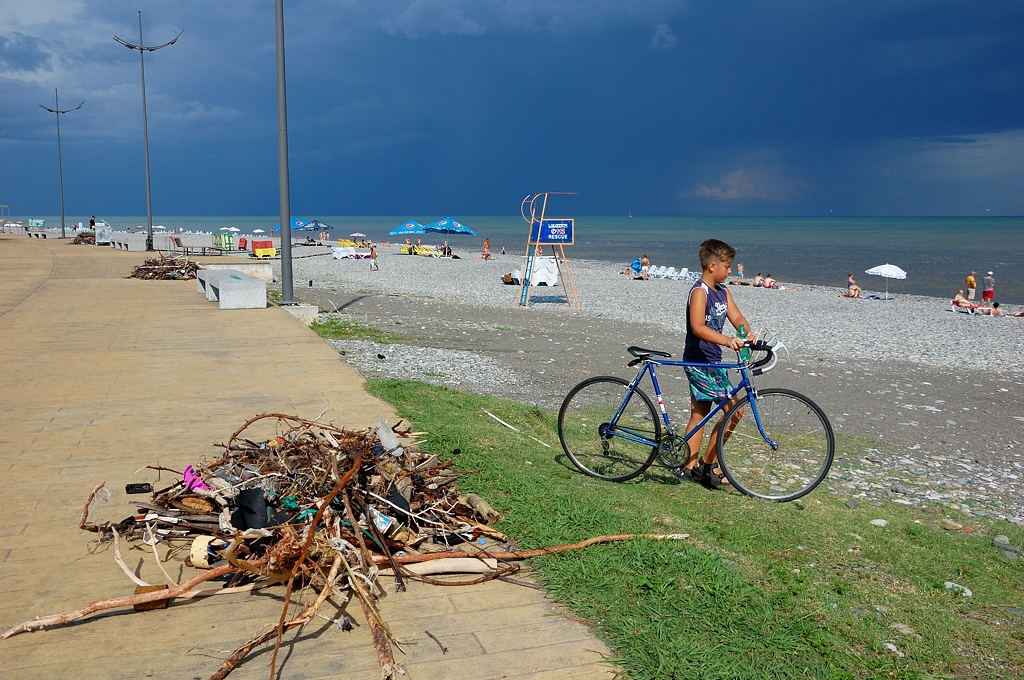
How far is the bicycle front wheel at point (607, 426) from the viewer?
559 cm

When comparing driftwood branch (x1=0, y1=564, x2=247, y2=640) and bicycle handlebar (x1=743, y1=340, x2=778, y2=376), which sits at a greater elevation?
bicycle handlebar (x1=743, y1=340, x2=778, y2=376)

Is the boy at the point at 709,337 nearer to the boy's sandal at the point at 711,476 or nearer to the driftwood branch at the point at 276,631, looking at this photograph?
the boy's sandal at the point at 711,476

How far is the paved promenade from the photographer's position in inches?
118

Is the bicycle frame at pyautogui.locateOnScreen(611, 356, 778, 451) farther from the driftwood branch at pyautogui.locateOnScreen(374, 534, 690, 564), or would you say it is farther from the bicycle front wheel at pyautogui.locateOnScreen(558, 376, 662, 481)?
the driftwood branch at pyautogui.locateOnScreen(374, 534, 690, 564)

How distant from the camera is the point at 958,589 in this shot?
4094mm

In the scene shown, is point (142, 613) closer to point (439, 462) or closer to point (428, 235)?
point (439, 462)

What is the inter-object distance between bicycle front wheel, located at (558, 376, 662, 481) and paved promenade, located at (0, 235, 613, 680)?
1498 millimetres

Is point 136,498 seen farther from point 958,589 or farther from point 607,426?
point 958,589

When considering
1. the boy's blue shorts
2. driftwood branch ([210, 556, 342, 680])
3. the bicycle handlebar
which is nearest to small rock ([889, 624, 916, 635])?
the bicycle handlebar

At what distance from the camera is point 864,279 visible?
4009 centimetres

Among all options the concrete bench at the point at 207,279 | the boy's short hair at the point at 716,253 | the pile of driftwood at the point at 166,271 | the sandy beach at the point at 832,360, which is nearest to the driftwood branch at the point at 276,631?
the boy's short hair at the point at 716,253

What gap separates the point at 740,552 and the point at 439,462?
193cm

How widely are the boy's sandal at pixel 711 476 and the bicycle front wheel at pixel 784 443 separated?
10cm

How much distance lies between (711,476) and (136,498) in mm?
3729
